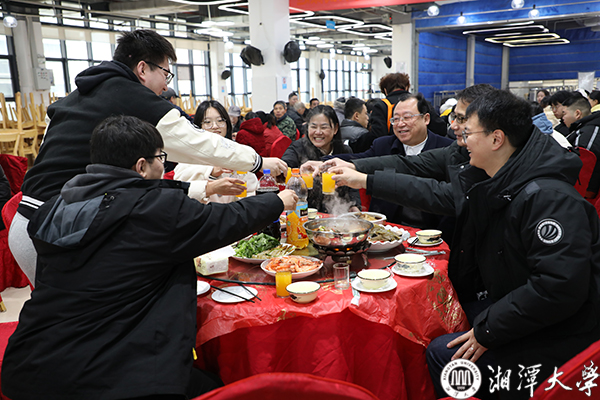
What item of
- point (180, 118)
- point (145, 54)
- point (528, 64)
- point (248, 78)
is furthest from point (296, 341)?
point (528, 64)

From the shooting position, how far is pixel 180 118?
1.99m

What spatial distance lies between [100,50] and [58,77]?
5.45ft

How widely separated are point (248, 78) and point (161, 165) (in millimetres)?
19299

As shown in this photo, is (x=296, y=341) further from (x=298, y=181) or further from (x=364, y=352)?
(x=298, y=181)

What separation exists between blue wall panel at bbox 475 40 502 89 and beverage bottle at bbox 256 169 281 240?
1855 centimetres

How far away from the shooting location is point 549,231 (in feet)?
4.54

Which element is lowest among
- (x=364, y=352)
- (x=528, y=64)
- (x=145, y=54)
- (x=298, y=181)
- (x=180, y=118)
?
(x=364, y=352)

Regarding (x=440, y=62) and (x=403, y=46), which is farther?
(x=440, y=62)

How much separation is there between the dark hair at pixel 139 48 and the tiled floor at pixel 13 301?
7.62 ft

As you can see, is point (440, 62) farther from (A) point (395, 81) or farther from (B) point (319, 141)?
(B) point (319, 141)

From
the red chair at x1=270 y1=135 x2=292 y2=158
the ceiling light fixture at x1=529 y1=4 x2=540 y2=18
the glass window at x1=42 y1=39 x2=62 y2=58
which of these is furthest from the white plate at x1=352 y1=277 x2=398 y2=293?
the glass window at x1=42 y1=39 x2=62 y2=58

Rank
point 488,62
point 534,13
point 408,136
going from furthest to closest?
1. point 488,62
2. point 534,13
3. point 408,136

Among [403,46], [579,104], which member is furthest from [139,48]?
[403,46]

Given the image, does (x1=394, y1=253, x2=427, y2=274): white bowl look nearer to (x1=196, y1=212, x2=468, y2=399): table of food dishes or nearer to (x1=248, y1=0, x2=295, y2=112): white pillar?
(x1=196, y1=212, x2=468, y2=399): table of food dishes
